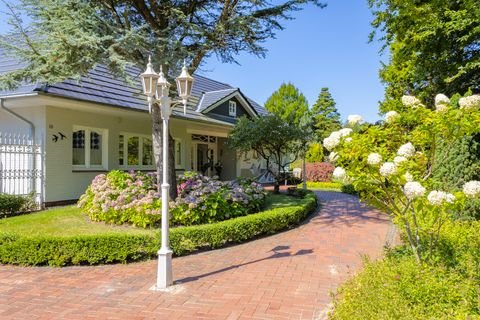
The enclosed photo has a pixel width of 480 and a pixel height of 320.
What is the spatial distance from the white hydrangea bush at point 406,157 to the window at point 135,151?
38.0 feet

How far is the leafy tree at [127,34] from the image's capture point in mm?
7883

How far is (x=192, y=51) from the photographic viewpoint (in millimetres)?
9344

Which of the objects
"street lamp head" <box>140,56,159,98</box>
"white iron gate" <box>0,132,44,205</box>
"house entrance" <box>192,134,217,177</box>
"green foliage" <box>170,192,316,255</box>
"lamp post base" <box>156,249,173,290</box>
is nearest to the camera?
"lamp post base" <box>156,249,173,290</box>

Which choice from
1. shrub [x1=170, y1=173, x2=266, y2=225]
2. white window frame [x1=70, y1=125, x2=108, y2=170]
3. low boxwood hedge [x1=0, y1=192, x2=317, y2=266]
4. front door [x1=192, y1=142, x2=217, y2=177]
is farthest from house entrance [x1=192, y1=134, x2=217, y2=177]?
low boxwood hedge [x1=0, y1=192, x2=317, y2=266]

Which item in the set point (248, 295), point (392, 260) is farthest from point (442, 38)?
point (248, 295)

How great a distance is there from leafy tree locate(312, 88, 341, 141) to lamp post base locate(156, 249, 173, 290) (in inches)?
1647

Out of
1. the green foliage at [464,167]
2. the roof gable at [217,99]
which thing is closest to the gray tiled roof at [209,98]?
the roof gable at [217,99]

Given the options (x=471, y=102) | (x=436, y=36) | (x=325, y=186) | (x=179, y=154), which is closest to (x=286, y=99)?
(x=325, y=186)

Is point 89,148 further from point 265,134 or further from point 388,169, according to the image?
point 388,169

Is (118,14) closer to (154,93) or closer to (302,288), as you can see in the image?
(154,93)

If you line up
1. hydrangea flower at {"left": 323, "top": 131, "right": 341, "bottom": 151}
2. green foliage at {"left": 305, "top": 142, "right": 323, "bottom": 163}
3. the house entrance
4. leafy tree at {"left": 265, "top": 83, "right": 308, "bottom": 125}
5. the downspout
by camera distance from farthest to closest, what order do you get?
leafy tree at {"left": 265, "top": 83, "right": 308, "bottom": 125} → green foliage at {"left": 305, "top": 142, "right": 323, "bottom": 163} → the house entrance → the downspout → hydrangea flower at {"left": 323, "top": 131, "right": 341, "bottom": 151}

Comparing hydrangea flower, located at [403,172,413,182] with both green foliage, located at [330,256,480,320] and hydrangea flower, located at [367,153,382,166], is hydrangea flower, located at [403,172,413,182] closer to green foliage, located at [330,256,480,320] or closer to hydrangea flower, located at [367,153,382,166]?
hydrangea flower, located at [367,153,382,166]

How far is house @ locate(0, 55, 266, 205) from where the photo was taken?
11234mm

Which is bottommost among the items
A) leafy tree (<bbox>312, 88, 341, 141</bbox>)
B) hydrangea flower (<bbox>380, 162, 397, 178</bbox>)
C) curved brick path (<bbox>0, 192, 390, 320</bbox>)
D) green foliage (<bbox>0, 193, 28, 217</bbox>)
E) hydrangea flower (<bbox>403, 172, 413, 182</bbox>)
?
curved brick path (<bbox>0, 192, 390, 320</bbox>)
